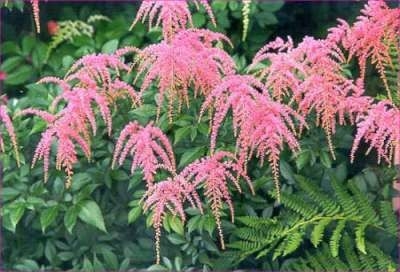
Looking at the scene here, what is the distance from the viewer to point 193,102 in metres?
1.93

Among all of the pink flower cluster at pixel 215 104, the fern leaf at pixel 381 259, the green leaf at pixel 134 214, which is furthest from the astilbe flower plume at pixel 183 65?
the fern leaf at pixel 381 259

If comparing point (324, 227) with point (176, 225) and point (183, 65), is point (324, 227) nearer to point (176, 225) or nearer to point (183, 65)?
point (176, 225)

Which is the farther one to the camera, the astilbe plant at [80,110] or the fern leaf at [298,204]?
the fern leaf at [298,204]

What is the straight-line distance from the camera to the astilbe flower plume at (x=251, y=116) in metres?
1.73

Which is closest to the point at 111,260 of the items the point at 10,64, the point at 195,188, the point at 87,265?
the point at 87,265

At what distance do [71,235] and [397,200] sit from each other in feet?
2.78

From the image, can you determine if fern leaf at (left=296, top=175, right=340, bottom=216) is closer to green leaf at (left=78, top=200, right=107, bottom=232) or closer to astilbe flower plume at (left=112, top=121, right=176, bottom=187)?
astilbe flower plume at (left=112, top=121, right=176, bottom=187)

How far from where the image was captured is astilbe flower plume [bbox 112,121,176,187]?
1.75 metres

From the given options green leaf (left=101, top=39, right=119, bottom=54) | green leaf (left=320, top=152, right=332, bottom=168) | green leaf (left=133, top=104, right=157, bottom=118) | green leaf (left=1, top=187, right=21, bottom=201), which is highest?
green leaf (left=101, top=39, right=119, bottom=54)

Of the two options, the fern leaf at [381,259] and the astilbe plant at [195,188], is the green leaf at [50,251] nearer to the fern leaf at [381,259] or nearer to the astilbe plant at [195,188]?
the astilbe plant at [195,188]

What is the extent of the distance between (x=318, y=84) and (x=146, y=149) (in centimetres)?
44

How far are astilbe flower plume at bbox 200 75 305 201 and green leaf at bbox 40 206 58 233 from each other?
41cm

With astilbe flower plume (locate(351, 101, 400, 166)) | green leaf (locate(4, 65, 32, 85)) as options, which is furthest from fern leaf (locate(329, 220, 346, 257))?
green leaf (locate(4, 65, 32, 85))

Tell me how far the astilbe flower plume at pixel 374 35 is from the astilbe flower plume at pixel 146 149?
1.67ft
